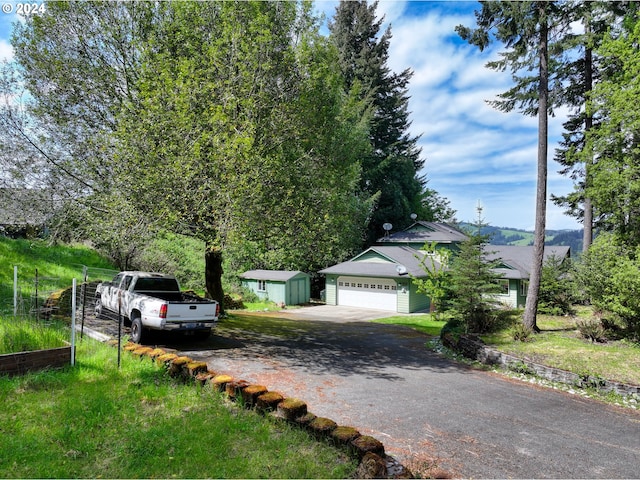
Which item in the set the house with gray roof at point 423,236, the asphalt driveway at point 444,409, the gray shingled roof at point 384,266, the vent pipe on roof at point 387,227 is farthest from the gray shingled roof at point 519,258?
the asphalt driveway at point 444,409

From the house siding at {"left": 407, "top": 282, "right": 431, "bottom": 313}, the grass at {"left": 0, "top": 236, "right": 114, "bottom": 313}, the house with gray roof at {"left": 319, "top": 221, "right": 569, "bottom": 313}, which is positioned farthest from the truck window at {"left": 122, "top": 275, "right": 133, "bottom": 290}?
the house siding at {"left": 407, "top": 282, "right": 431, "bottom": 313}

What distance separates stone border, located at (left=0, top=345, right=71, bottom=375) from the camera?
6230 millimetres

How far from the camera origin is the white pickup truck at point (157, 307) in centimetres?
951

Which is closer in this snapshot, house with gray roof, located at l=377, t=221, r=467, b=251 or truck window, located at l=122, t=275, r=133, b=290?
truck window, located at l=122, t=275, r=133, b=290

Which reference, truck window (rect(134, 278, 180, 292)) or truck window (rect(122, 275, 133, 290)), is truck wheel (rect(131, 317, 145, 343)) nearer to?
truck window (rect(134, 278, 180, 292))

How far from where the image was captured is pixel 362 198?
3575 centimetres

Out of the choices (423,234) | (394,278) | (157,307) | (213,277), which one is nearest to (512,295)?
(394,278)

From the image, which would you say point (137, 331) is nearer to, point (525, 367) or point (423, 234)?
point (525, 367)

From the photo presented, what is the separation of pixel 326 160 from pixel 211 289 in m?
7.09

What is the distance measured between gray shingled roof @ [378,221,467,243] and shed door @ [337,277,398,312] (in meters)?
8.74

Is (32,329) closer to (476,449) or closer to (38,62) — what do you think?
(476,449)

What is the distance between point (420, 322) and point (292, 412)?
688 inches

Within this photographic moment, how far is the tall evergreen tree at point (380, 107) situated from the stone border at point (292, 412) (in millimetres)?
32356

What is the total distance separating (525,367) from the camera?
32.2 ft
